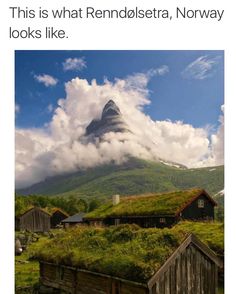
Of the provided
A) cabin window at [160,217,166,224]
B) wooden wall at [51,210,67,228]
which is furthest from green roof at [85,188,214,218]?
wooden wall at [51,210,67,228]

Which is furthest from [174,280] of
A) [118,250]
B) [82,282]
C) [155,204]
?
[155,204]

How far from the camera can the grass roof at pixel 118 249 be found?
1246 centimetres

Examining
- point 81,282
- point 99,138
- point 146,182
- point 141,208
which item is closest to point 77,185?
point 146,182

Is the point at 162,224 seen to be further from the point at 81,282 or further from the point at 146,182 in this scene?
the point at 146,182

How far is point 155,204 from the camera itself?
104 ft

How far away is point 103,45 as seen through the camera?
526 inches

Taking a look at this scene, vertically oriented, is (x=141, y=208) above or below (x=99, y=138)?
below

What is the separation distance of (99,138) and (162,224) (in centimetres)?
15490

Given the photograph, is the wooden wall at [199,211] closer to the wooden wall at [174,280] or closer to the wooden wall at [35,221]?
the wooden wall at [174,280]

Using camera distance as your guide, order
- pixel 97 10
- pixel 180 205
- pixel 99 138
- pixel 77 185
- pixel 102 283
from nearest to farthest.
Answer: pixel 97 10 < pixel 102 283 < pixel 180 205 < pixel 77 185 < pixel 99 138

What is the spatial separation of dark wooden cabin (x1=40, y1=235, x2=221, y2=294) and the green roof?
622 inches

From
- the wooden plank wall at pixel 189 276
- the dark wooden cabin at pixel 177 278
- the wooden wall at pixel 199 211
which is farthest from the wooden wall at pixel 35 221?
the wooden plank wall at pixel 189 276

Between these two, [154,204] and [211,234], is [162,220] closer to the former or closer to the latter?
[154,204]

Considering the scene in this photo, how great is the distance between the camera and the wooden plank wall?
1232 cm
